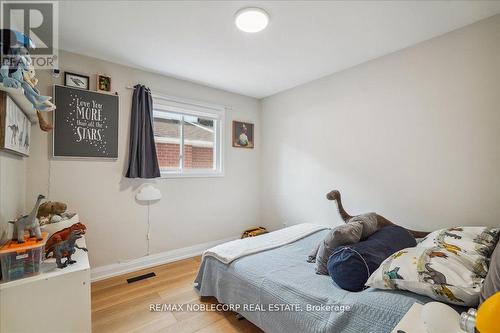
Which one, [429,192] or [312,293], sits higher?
[429,192]

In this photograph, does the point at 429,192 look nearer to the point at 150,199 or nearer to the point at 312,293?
the point at 312,293

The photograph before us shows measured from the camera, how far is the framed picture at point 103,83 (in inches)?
99.6

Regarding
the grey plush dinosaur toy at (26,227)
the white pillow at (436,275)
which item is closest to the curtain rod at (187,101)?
the grey plush dinosaur toy at (26,227)

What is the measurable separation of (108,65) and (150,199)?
163cm

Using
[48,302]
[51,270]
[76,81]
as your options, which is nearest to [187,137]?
[76,81]

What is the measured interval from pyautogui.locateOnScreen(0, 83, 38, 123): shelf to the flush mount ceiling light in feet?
5.16

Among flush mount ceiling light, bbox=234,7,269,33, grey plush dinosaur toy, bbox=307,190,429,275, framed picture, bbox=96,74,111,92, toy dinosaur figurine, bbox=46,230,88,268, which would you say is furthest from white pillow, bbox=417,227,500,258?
framed picture, bbox=96,74,111,92

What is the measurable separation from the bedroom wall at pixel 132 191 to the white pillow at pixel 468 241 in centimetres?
261

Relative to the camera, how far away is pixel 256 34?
6.93 ft

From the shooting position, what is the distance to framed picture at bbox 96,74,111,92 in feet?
8.30

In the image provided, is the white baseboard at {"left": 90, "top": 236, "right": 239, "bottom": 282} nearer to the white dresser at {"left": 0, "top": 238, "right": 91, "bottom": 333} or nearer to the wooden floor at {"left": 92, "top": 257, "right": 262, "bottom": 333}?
the wooden floor at {"left": 92, "top": 257, "right": 262, "bottom": 333}

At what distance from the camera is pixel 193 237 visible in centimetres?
328

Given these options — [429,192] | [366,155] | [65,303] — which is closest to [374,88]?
[366,155]

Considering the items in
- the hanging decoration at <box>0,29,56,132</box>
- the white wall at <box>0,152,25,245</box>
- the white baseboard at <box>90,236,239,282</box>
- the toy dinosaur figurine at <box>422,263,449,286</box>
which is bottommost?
the white baseboard at <box>90,236,239,282</box>
